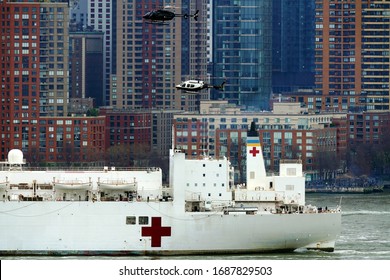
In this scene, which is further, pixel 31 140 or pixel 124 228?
pixel 31 140

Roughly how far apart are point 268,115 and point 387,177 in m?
5.65

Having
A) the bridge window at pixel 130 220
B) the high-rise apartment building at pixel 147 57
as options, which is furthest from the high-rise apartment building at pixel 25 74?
the bridge window at pixel 130 220

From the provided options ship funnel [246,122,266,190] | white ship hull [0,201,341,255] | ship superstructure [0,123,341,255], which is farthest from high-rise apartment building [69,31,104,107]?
white ship hull [0,201,341,255]

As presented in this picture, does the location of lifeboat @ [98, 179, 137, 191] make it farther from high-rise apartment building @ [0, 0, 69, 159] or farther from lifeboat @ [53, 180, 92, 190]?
high-rise apartment building @ [0, 0, 69, 159]

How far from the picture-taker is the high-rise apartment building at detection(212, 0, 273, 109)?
424ft

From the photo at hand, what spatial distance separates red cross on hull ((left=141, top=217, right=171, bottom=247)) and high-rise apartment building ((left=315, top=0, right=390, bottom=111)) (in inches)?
2490

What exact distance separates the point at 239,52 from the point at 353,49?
15.3 metres

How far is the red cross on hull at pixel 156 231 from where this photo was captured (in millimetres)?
53219

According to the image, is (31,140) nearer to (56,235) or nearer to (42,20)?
(42,20)

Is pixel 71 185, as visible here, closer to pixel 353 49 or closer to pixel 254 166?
pixel 254 166
